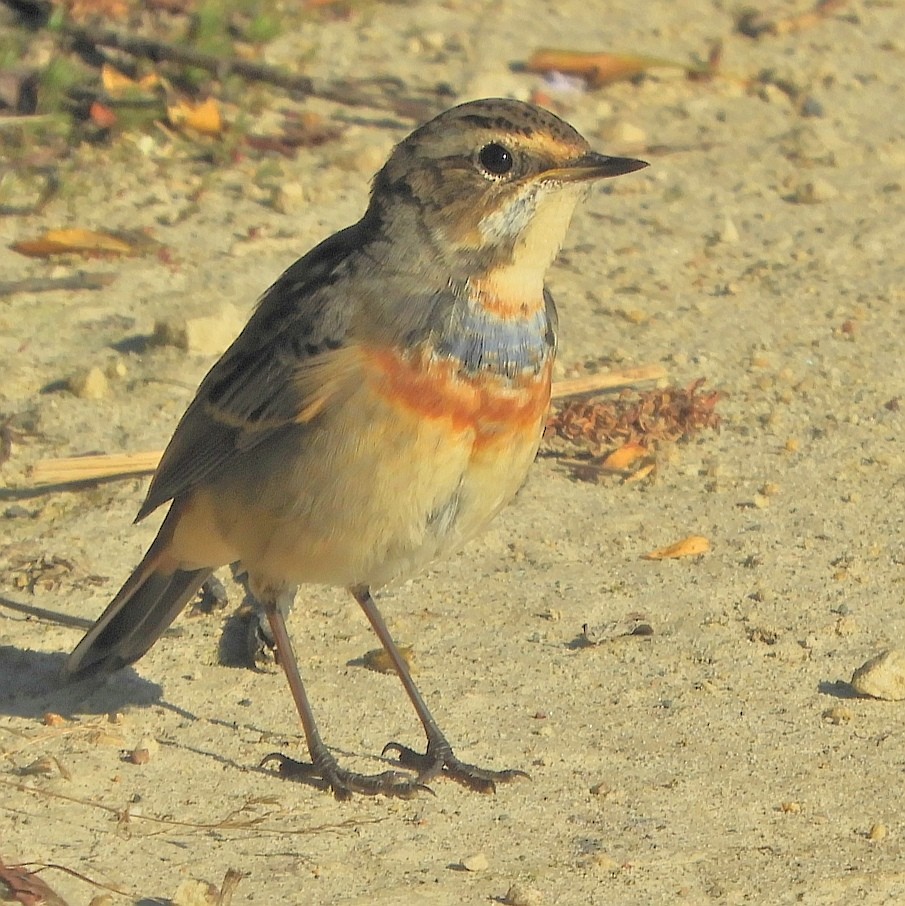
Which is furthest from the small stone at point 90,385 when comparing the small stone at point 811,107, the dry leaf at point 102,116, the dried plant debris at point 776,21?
the dried plant debris at point 776,21

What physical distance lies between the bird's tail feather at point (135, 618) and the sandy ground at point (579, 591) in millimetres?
138

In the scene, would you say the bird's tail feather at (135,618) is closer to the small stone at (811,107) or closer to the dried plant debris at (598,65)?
the dried plant debris at (598,65)

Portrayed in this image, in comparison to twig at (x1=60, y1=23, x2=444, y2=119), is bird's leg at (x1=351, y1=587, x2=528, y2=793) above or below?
below

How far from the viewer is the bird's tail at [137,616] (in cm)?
651

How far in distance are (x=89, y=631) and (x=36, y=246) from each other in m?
3.09

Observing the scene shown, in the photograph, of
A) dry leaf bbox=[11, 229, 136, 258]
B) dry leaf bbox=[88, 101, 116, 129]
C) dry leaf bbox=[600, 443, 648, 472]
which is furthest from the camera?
dry leaf bbox=[88, 101, 116, 129]

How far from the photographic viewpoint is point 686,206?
10148mm

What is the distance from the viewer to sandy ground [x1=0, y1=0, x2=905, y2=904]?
5559mm

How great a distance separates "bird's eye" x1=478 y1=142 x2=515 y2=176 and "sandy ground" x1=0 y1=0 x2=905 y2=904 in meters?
1.77

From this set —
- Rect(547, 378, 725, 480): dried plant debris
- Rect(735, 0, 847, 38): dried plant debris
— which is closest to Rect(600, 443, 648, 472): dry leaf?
Rect(547, 378, 725, 480): dried plant debris

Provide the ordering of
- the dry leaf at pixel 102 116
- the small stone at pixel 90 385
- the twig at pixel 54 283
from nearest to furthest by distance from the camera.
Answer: the small stone at pixel 90 385 < the twig at pixel 54 283 < the dry leaf at pixel 102 116

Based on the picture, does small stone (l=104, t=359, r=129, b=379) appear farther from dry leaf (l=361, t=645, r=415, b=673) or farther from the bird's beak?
the bird's beak

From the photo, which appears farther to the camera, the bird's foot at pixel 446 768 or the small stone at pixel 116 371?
the small stone at pixel 116 371

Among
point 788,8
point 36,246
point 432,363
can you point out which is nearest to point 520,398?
point 432,363
